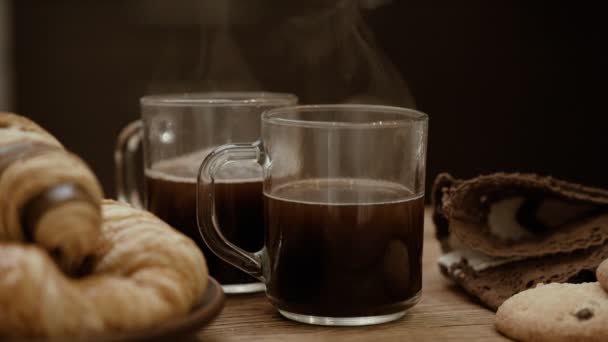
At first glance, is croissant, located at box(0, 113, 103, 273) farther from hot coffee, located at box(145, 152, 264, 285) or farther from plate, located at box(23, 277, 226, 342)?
hot coffee, located at box(145, 152, 264, 285)

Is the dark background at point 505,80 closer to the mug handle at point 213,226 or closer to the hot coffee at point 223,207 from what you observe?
the hot coffee at point 223,207

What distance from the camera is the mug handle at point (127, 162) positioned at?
162 cm

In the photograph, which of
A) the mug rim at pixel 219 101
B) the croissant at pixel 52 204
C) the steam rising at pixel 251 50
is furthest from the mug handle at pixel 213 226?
the steam rising at pixel 251 50

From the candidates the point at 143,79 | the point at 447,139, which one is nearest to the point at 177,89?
the point at 143,79

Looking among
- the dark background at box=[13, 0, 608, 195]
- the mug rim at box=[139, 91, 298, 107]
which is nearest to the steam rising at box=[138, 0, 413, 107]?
the dark background at box=[13, 0, 608, 195]

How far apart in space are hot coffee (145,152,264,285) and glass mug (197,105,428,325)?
0.12 meters

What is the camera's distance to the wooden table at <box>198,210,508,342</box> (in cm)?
106

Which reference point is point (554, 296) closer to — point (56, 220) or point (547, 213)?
point (547, 213)

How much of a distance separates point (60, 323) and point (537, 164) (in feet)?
7.85

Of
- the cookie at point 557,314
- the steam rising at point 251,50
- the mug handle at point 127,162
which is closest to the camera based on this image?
the cookie at point 557,314

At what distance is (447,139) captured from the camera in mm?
2973

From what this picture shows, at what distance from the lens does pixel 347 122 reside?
45.9 inches

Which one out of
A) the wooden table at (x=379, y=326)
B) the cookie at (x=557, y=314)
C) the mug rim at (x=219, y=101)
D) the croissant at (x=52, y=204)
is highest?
the mug rim at (x=219, y=101)

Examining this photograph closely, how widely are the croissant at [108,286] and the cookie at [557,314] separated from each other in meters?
0.41
